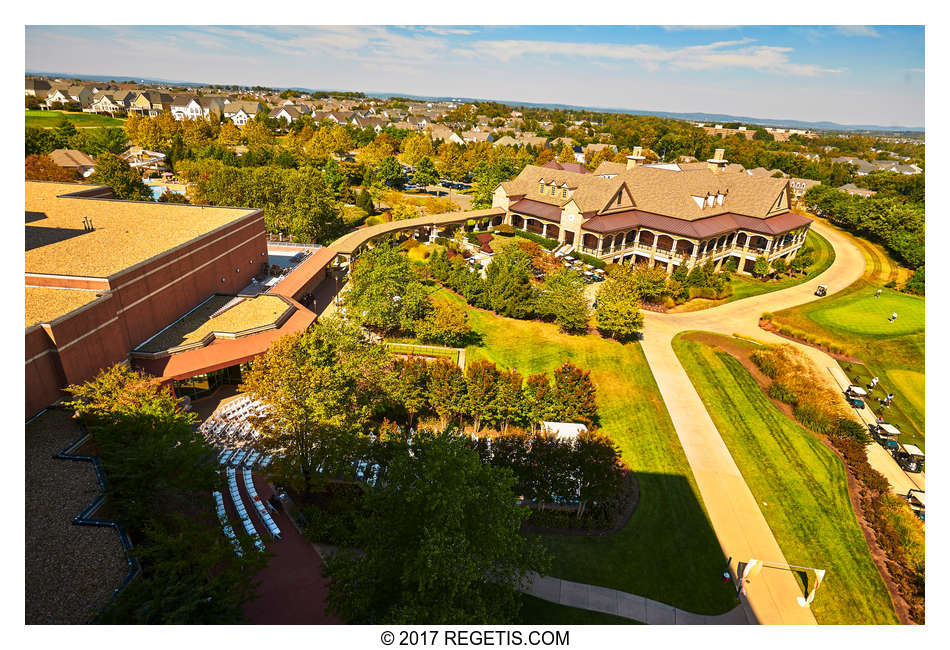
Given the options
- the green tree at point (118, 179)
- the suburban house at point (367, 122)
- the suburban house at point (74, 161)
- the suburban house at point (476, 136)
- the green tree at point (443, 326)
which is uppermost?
the suburban house at point (367, 122)

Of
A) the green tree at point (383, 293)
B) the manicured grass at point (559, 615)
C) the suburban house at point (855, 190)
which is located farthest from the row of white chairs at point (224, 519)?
the suburban house at point (855, 190)

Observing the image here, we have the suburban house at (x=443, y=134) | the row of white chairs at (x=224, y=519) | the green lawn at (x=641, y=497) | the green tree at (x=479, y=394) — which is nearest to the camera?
the row of white chairs at (x=224, y=519)

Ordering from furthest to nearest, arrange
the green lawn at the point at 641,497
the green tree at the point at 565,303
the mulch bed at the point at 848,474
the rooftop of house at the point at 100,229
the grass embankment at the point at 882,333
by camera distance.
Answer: the green tree at the point at 565,303 → the grass embankment at the point at 882,333 → the rooftop of house at the point at 100,229 → the mulch bed at the point at 848,474 → the green lawn at the point at 641,497

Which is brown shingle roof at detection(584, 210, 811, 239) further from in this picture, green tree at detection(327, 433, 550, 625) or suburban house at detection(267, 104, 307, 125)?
suburban house at detection(267, 104, 307, 125)

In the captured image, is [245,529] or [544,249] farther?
[544,249]

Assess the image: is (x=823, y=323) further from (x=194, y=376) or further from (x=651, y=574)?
(x=194, y=376)

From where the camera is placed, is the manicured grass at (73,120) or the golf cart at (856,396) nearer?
the golf cart at (856,396)

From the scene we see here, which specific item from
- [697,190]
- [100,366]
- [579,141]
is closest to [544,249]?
[697,190]

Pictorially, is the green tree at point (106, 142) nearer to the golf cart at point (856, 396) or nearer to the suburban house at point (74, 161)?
the suburban house at point (74, 161)
